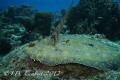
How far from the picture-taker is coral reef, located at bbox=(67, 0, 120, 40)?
11154 mm

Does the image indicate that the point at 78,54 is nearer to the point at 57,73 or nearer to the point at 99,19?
the point at 57,73

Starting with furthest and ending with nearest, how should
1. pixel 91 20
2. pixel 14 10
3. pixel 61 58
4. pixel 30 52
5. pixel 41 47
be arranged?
pixel 14 10, pixel 91 20, pixel 41 47, pixel 30 52, pixel 61 58

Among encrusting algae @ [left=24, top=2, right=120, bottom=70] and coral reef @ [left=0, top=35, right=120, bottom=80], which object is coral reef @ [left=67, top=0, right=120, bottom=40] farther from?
coral reef @ [left=0, top=35, right=120, bottom=80]

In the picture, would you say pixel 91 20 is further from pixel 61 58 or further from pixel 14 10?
pixel 14 10

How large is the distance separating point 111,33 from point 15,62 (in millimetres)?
10813

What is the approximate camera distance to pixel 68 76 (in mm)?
3314

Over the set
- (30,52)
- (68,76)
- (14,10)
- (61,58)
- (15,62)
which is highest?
(14,10)

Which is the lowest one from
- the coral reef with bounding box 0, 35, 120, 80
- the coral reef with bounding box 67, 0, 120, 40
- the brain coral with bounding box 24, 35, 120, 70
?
the coral reef with bounding box 0, 35, 120, 80

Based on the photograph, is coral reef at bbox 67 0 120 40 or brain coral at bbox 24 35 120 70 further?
coral reef at bbox 67 0 120 40

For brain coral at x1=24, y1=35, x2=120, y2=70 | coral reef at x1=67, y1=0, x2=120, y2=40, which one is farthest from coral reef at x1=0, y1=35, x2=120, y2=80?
coral reef at x1=67, y1=0, x2=120, y2=40

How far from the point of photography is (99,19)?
13391 millimetres

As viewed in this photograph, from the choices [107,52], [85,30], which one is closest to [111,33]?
[85,30]

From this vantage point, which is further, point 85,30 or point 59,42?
point 85,30

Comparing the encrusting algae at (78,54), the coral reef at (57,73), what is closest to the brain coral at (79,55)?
the encrusting algae at (78,54)
